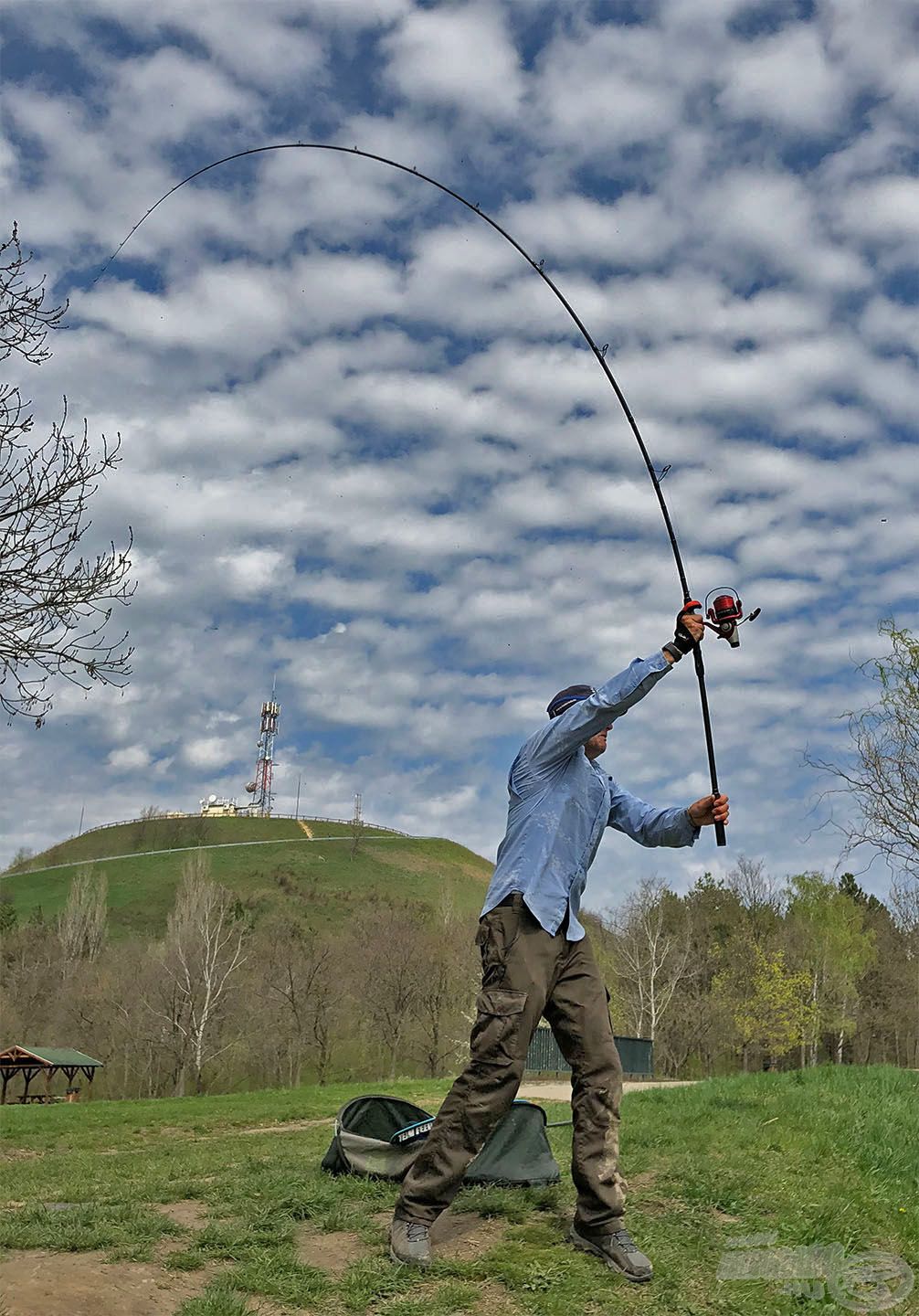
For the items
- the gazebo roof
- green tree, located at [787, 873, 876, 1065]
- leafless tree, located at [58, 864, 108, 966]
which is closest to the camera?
the gazebo roof

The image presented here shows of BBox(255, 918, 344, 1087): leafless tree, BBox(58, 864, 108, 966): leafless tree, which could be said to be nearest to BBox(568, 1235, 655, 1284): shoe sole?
BBox(255, 918, 344, 1087): leafless tree

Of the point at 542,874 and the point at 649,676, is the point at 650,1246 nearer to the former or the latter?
the point at 542,874

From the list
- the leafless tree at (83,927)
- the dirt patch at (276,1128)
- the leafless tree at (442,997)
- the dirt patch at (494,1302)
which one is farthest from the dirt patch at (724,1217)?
the leafless tree at (83,927)

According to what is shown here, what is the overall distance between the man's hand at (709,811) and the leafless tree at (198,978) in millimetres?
54880

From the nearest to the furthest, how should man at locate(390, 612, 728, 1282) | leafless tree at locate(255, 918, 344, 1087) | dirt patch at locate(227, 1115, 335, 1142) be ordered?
man at locate(390, 612, 728, 1282) → dirt patch at locate(227, 1115, 335, 1142) → leafless tree at locate(255, 918, 344, 1087)

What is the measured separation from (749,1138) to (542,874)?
11.6 feet

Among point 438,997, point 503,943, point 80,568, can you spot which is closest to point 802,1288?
point 503,943

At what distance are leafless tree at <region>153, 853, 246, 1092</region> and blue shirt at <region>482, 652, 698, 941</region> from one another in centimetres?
5478

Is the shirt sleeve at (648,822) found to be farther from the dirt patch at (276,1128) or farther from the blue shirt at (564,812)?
the dirt patch at (276,1128)

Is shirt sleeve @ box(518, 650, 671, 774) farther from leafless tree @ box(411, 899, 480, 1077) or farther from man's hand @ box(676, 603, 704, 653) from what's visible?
leafless tree @ box(411, 899, 480, 1077)

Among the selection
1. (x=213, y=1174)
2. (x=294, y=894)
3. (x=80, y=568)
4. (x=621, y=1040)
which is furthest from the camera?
(x=294, y=894)

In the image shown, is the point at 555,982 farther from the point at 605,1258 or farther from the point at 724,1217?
the point at 724,1217

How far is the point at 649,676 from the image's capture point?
16.6 ft

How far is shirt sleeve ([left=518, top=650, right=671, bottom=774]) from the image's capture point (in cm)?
507
